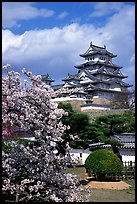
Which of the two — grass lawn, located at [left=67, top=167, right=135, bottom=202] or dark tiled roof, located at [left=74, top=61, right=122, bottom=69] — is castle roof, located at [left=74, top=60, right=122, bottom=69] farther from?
grass lawn, located at [left=67, top=167, right=135, bottom=202]

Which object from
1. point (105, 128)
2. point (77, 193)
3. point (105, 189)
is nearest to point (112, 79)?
point (105, 128)

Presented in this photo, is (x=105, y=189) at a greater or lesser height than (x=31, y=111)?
lesser

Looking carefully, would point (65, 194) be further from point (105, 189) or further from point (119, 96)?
point (119, 96)

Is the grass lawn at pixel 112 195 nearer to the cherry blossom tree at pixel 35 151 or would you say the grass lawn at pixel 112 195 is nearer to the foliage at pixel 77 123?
the foliage at pixel 77 123

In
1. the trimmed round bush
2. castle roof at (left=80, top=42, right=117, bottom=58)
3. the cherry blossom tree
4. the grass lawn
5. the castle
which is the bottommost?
the grass lawn

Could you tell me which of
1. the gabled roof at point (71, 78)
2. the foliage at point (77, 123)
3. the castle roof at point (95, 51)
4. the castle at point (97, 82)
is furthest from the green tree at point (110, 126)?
the castle roof at point (95, 51)

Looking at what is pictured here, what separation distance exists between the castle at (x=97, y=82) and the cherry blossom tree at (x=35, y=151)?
31.0 m

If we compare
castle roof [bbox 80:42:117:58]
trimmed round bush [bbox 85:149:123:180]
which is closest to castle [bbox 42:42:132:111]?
castle roof [bbox 80:42:117:58]

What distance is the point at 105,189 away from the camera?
11.4 metres

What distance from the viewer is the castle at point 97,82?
128 ft

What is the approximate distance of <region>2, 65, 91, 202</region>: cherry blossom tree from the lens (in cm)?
430

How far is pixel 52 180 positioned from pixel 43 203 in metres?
0.35

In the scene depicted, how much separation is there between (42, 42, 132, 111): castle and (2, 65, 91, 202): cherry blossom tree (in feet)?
102

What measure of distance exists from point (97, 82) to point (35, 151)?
127 feet
